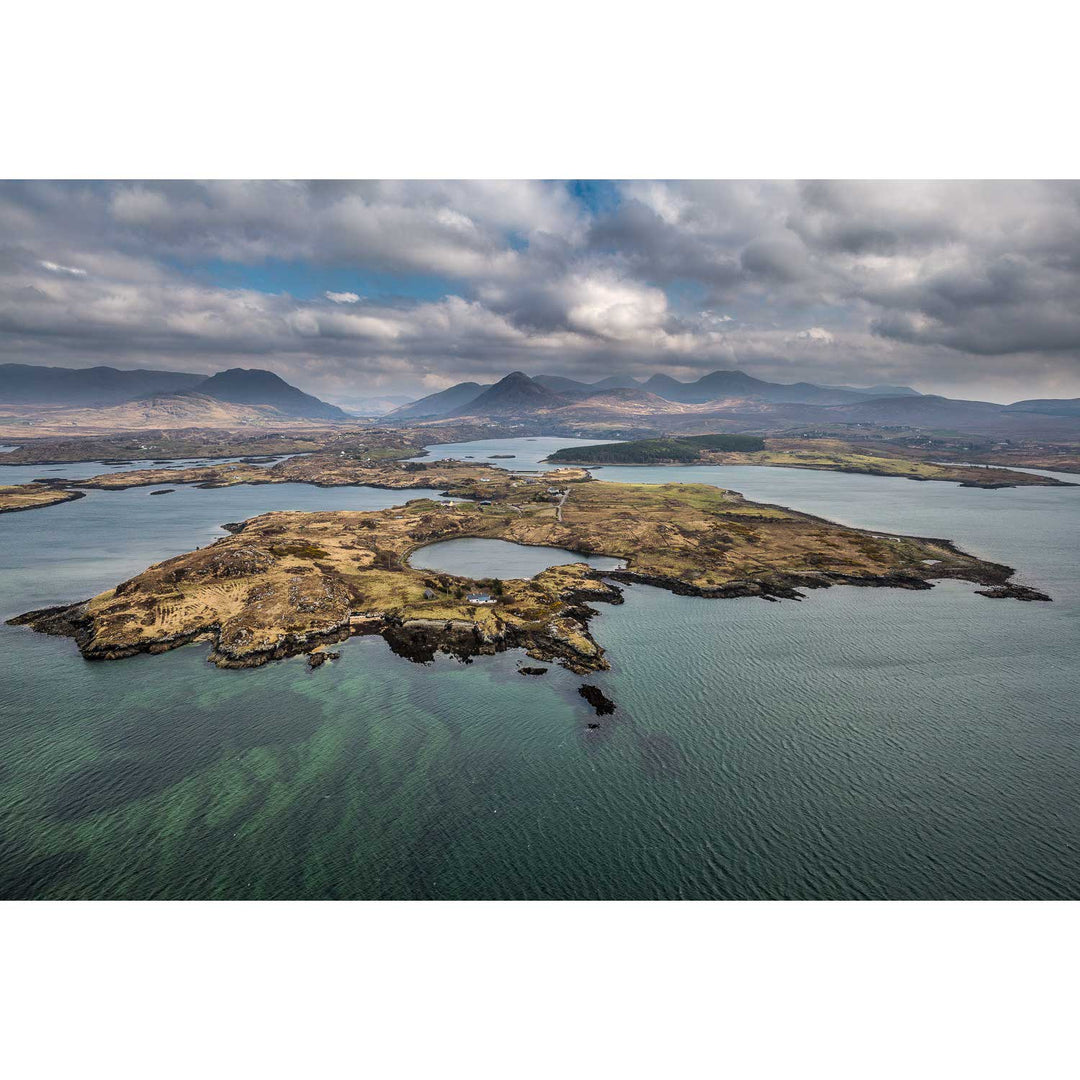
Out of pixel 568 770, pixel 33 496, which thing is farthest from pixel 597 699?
pixel 33 496

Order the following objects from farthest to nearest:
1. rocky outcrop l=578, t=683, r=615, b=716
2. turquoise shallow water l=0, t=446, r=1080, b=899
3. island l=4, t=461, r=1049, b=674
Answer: island l=4, t=461, r=1049, b=674, rocky outcrop l=578, t=683, r=615, b=716, turquoise shallow water l=0, t=446, r=1080, b=899

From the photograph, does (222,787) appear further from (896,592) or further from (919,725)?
(896,592)

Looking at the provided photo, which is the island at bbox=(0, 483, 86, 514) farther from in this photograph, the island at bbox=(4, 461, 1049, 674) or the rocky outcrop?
the rocky outcrop

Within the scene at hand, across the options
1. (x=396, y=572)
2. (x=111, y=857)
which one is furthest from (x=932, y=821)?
(x=396, y=572)

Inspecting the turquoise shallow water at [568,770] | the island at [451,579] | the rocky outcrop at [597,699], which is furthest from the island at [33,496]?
the rocky outcrop at [597,699]

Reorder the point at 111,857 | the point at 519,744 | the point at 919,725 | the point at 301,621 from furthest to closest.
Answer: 1. the point at 301,621
2. the point at 919,725
3. the point at 519,744
4. the point at 111,857

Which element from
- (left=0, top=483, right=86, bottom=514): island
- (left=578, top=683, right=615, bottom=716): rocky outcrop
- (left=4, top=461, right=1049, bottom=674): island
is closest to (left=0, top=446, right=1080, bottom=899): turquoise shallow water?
(left=578, top=683, right=615, bottom=716): rocky outcrop

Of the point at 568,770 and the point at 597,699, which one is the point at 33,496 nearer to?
the point at 597,699
